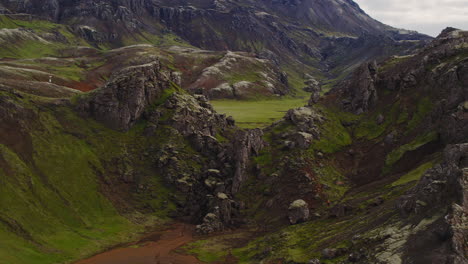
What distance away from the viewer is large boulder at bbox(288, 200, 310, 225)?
10781cm

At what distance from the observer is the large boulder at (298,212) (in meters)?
108

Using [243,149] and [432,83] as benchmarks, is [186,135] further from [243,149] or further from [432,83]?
[432,83]

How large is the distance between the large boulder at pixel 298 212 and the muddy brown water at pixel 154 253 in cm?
2858

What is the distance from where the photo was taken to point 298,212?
108688 millimetres

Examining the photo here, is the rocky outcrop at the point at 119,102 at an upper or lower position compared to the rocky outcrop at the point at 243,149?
upper

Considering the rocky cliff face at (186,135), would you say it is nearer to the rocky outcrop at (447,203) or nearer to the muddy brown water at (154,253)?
the muddy brown water at (154,253)

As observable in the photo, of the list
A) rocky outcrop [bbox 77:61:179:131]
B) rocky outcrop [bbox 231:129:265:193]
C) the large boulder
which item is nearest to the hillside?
the large boulder

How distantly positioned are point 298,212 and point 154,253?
40067 mm

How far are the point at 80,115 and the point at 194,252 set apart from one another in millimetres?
76091

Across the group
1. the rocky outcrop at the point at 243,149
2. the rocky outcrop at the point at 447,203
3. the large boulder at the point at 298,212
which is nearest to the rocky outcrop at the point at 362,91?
the rocky outcrop at the point at 243,149

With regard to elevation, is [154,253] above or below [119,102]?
below

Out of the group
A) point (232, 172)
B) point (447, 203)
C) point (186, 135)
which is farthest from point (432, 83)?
point (186, 135)

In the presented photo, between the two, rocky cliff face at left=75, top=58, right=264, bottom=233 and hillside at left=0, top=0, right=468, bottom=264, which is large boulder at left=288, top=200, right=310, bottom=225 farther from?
rocky cliff face at left=75, top=58, right=264, bottom=233

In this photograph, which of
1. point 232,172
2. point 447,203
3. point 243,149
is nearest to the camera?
point 447,203
